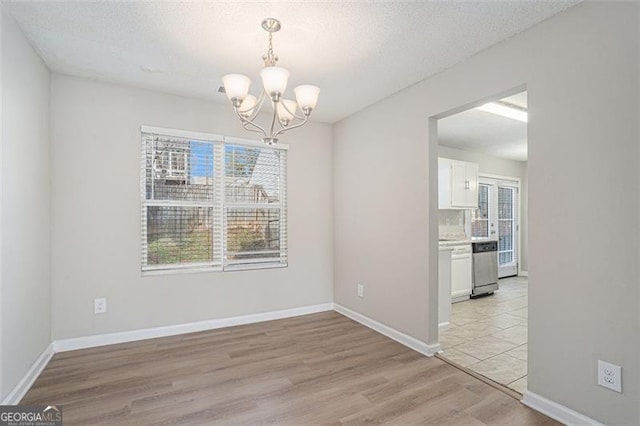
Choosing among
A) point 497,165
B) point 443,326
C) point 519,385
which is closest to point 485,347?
point 443,326

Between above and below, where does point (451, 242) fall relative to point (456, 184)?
below

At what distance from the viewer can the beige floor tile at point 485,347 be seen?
288 centimetres

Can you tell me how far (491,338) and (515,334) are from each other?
331 mm

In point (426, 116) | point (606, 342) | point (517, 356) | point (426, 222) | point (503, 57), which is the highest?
point (503, 57)

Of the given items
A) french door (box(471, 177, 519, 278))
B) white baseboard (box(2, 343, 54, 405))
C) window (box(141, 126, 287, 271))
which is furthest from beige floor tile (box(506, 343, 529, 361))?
white baseboard (box(2, 343, 54, 405))

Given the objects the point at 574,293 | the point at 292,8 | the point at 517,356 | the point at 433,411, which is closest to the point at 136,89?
the point at 292,8

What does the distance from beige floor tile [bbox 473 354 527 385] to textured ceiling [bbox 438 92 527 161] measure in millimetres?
2648

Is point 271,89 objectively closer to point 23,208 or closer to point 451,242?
point 23,208

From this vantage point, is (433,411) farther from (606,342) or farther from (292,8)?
(292,8)

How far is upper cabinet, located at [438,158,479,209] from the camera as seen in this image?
4.95m

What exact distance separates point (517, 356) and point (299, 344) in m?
1.98

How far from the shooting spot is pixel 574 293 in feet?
6.16

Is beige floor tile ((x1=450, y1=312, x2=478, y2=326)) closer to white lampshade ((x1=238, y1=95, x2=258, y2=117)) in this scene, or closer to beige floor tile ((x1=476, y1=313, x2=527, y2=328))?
beige floor tile ((x1=476, y1=313, x2=527, y2=328))

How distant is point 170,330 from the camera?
3.29 metres
